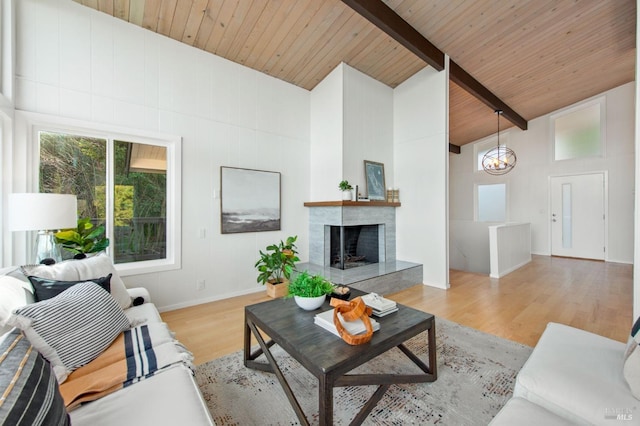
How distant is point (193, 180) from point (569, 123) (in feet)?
26.8

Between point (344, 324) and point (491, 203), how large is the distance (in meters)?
7.64

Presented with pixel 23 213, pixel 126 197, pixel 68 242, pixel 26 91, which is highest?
pixel 26 91

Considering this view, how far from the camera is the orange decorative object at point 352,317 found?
1.38m

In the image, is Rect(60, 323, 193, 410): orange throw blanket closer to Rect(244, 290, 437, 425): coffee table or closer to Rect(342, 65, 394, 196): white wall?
Rect(244, 290, 437, 425): coffee table

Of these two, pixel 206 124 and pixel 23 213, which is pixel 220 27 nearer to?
pixel 206 124

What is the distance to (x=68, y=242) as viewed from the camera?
2.21 meters

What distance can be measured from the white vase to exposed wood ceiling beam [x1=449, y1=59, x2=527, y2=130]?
409cm

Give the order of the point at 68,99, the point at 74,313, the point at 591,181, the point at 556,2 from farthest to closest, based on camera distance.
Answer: the point at 591,181, the point at 556,2, the point at 68,99, the point at 74,313

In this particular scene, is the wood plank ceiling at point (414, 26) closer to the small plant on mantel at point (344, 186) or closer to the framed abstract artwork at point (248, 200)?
the framed abstract artwork at point (248, 200)

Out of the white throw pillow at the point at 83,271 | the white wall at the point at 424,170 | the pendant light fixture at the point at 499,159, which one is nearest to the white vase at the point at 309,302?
the white throw pillow at the point at 83,271

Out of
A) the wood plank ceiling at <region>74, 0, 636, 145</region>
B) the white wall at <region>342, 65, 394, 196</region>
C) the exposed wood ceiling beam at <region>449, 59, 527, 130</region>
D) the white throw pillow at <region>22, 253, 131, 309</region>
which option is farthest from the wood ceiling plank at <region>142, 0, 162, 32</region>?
the exposed wood ceiling beam at <region>449, 59, 527, 130</region>

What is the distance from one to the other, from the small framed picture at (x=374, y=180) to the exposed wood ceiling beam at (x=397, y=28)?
1598 mm

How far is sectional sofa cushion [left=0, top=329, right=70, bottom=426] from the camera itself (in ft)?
2.03

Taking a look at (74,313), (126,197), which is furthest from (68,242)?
(74,313)
